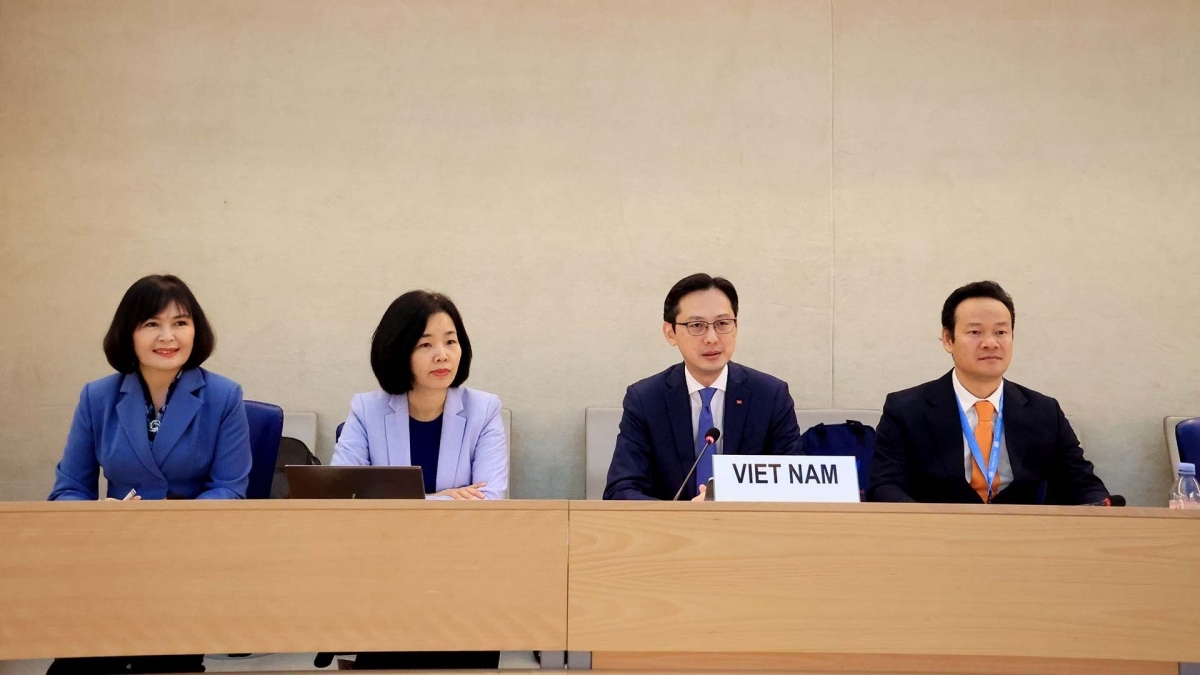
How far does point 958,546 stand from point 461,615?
900 millimetres

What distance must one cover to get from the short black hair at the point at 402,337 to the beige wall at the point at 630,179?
3.93 ft

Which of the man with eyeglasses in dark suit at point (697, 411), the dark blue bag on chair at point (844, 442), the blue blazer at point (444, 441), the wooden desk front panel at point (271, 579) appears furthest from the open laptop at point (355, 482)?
the dark blue bag on chair at point (844, 442)

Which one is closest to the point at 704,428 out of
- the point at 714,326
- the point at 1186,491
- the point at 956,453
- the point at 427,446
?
the point at 714,326

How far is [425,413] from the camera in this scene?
9.94ft

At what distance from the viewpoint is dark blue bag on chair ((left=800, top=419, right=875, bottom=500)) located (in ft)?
11.7

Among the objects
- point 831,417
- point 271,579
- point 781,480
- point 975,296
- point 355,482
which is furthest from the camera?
point 831,417

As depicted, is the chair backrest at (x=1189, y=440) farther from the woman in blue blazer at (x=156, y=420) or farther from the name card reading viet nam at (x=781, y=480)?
the woman in blue blazer at (x=156, y=420)

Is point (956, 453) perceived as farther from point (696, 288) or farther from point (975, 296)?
point (696, 288)

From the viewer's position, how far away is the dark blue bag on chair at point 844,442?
3.58 metres

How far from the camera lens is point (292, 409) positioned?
4160mm

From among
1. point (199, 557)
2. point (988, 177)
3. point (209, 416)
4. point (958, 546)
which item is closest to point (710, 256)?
point (988, 177)

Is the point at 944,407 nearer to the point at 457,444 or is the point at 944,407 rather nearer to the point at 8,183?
the point at 457,444

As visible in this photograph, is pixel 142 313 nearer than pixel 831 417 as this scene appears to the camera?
Yes

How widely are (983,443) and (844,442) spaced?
864 millimetres
